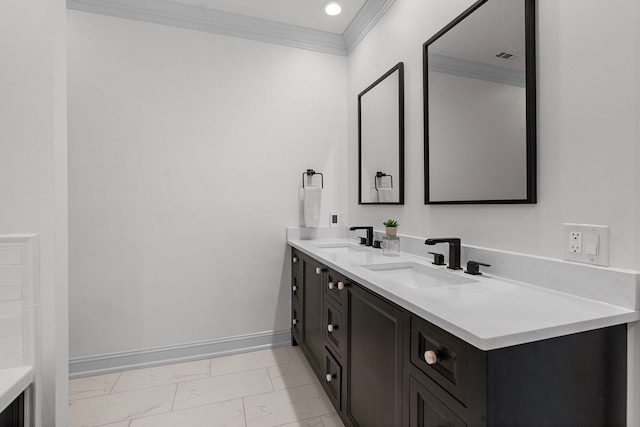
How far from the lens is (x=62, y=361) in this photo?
124 cm

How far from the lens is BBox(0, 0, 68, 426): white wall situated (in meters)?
1.12

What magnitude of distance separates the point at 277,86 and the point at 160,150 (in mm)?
1032

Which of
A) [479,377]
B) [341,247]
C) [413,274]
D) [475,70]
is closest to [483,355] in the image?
[479,377]

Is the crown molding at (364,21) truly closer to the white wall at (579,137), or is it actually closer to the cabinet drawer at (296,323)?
the white wall at (579,137)

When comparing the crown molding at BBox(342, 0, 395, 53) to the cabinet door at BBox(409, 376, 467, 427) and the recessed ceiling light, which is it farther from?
the cabinet door at BBox(409, 376, 467, 427)

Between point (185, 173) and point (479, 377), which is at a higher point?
point (185, 173)

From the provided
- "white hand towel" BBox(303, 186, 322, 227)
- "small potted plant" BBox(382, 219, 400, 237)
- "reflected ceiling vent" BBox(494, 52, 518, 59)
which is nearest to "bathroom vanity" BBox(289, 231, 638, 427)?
"small potted plant" BBox(382, 219, 400, 237)

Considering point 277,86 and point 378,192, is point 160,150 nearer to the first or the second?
point 277,86

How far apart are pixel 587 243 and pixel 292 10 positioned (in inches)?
92.2

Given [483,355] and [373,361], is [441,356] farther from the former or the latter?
[373,361]

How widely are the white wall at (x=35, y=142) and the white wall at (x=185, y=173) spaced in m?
1.09

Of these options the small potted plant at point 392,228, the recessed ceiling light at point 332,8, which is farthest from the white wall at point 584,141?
the recessed ceiling light at point 332,8

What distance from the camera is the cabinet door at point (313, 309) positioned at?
1879mm

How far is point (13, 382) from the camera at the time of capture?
1.00 meters
